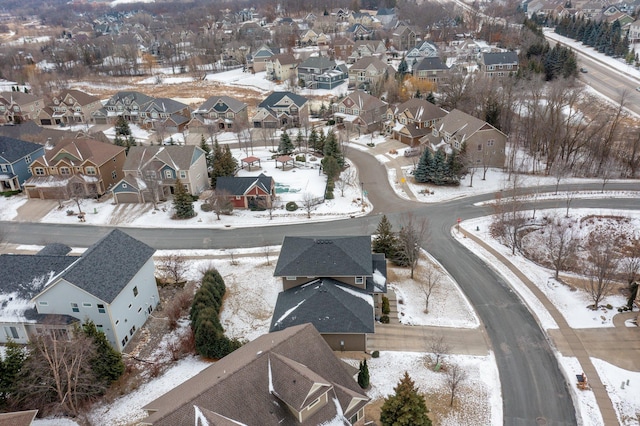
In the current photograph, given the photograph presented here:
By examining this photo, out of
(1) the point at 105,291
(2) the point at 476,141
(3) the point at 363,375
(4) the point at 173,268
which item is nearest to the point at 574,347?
(3) the point at 363,375

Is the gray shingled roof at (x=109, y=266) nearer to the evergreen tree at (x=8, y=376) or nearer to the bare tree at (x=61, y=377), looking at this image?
the bare tree at (x=61, y=377)

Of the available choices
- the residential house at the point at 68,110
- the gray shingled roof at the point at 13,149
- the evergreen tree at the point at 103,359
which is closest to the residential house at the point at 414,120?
the gray shingled roof at the point at 13,149

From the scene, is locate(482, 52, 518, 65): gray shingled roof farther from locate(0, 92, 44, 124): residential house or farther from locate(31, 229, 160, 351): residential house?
locate(0, 92, 44, 124): residential house

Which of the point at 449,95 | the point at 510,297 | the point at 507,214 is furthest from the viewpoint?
the point at 449,95

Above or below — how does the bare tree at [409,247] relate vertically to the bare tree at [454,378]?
above

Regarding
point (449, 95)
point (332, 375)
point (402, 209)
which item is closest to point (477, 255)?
point (402, 209)

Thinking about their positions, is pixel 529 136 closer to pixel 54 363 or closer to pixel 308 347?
pixel 308 347

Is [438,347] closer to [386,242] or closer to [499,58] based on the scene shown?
[386,242]
